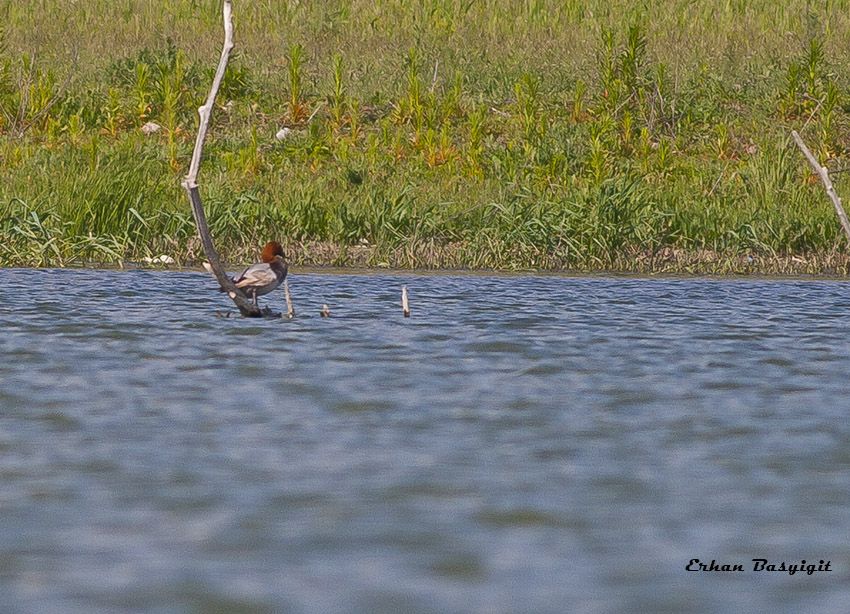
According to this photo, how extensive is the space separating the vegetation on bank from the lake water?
3793 millimetres

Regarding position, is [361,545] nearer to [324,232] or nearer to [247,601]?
[247,601]

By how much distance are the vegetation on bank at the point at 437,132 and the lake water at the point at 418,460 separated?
3793 mm

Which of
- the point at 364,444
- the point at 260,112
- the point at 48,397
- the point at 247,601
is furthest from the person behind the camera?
the point at 260,112

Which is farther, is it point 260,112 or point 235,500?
point 260,112

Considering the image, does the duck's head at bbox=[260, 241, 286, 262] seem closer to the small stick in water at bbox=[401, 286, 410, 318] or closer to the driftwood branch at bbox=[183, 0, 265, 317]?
the driftwood branch at bbox=[183, 0, 265, 317]

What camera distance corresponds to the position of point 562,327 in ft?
36.3

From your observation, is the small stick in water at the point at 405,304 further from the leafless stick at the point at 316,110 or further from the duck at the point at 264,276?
the leafless stick at the point at 316,110

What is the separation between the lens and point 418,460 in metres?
6.44

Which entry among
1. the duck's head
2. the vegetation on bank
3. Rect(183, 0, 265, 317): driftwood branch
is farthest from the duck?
the vegetation on bank

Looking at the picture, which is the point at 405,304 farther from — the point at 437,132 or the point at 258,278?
the point at 437,132

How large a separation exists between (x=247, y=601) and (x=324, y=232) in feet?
37.8

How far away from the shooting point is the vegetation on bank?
50.9ft

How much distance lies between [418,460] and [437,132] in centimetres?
1504

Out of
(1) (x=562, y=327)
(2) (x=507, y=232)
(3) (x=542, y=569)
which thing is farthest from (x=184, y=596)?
(2) (x=507, y=232)
